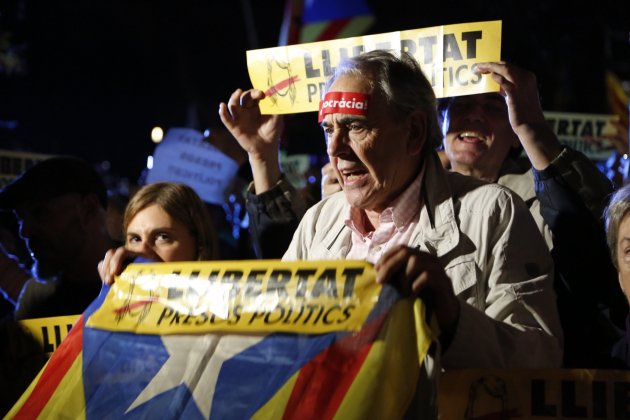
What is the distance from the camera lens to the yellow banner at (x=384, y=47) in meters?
3.66

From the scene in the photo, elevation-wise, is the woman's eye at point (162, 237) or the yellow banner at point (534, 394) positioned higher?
the woman's eye at point (162, 237)

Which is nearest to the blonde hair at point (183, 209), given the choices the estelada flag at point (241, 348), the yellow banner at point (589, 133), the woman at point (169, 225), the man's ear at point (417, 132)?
the woman at point (169, 225)

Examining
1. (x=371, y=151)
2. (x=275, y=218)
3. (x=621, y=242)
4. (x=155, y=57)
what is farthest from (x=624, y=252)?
(x=155, y=57)

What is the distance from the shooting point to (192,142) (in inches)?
292

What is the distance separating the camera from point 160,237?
4.21m

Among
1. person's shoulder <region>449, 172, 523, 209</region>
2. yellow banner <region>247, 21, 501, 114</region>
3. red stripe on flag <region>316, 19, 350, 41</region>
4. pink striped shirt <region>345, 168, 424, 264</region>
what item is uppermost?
red stripe on flag <region>316, 19, 350, 41</region>

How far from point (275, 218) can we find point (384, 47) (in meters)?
0.97

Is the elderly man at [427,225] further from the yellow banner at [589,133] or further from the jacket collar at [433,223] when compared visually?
the yellow banner at [589,133]

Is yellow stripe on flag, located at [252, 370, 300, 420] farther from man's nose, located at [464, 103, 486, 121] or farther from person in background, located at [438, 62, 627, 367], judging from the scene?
man's nose, located at [464, 103, 486, 121]

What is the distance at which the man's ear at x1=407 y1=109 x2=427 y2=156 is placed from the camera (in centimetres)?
325

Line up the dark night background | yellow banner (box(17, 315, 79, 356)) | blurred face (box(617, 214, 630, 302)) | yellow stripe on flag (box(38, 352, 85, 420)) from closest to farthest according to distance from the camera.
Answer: yellow stripe on flag (box(38, 352, 85, 420)), blurred face (box(617, 214, 630, 302)), yellow banner (box(17, 315, 79, 356)), the dark night background

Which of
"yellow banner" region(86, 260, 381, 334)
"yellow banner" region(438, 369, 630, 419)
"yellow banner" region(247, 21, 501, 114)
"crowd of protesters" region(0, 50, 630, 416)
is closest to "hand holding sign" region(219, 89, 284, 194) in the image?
"crowd of protesters" region(0, 50, 630, 416)

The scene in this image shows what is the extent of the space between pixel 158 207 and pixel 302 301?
1696 mm

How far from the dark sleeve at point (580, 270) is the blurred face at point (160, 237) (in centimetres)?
165
